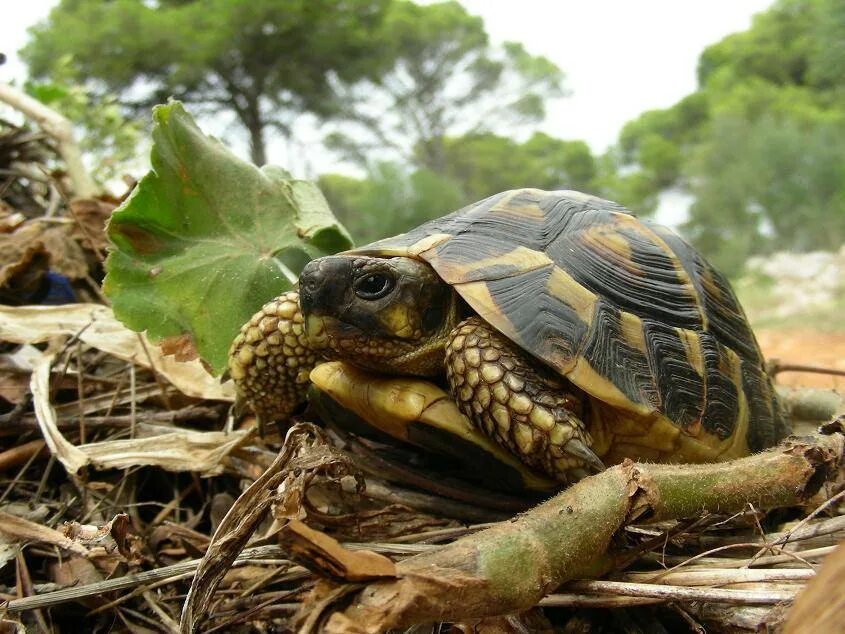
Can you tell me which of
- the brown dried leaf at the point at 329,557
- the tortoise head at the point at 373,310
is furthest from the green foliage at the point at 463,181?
the brown dried leaf at the point at 329,557

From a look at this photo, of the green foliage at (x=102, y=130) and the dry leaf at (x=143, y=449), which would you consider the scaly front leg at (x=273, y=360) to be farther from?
the green foliage at (x=102, y=130)

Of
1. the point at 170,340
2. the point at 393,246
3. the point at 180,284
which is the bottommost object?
the point at 170,340

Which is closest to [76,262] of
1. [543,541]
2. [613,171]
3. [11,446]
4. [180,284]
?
[180,284]

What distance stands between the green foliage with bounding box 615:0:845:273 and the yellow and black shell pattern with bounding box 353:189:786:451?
14088mm

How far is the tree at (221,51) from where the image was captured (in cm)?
1221

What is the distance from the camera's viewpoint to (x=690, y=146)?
1037 inches

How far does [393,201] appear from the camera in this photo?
1358 centimetres

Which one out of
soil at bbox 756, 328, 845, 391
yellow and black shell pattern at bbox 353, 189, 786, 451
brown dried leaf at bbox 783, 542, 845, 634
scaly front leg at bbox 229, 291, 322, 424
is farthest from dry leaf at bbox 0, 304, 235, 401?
soil at bbox 756, 328, 845, 391

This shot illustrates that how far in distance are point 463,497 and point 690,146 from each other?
1112 inches

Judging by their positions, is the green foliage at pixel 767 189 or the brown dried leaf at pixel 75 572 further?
the green foliage at pixel 767 189

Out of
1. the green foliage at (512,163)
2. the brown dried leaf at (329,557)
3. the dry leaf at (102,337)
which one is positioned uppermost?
the brown dried leaf at (329,557)

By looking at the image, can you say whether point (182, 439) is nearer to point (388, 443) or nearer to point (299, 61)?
point (388, 443)

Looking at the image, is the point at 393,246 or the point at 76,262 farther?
the point at 76,262

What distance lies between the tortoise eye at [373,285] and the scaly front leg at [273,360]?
0.94ft
